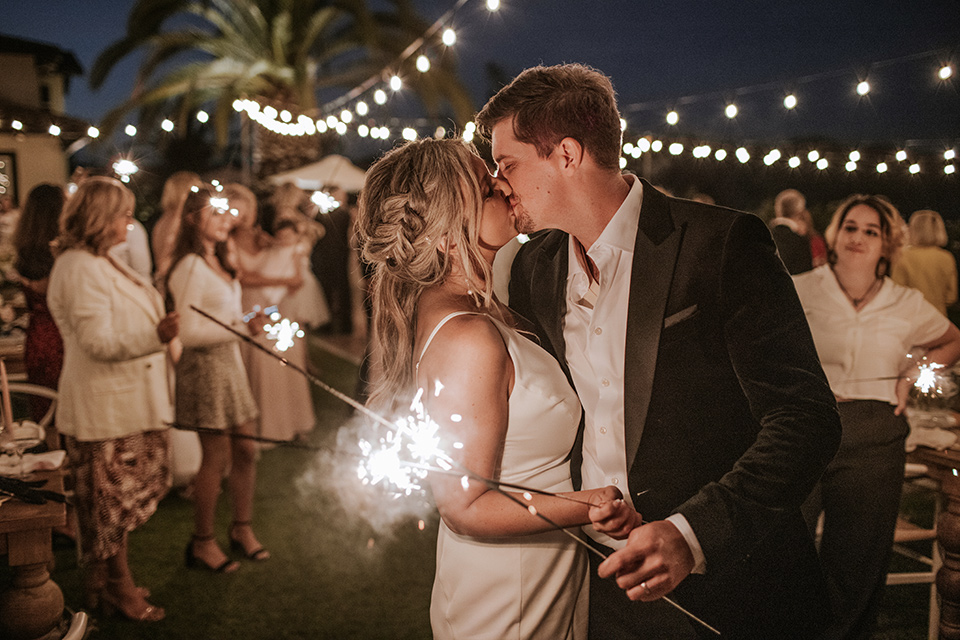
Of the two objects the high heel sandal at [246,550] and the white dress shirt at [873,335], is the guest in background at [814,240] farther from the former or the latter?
the high heel sandal at [246,550]

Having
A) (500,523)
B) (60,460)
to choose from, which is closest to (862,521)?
(500,523)

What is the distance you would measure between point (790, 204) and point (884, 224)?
146cm

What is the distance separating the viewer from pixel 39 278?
3.90 m

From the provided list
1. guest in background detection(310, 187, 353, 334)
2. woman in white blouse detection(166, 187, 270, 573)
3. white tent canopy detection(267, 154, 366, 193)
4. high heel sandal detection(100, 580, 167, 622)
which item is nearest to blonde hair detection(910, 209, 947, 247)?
woman in white blouse detection(166, 187, 270, 573)

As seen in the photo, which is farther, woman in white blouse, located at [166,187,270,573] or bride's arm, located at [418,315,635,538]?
woman in white blouse, located at [166,187,270,573]

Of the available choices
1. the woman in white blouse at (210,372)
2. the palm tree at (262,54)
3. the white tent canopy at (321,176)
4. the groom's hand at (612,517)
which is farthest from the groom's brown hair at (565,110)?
the white tent canopy at (321,176)

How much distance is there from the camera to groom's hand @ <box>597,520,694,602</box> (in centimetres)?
Answer: 134

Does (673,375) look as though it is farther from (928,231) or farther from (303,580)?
(928,231)

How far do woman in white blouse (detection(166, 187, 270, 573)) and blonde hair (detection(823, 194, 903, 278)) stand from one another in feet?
10.0

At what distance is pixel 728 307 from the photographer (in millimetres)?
1531

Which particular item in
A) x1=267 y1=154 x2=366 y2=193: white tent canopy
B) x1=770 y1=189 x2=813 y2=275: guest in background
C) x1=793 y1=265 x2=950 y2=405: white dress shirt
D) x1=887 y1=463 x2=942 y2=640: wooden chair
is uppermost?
x1=267 y1=154 x2=366 y2=193: white tent canopy

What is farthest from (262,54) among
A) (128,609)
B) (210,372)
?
(128,609)

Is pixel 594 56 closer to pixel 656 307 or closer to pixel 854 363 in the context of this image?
pixel 656 307

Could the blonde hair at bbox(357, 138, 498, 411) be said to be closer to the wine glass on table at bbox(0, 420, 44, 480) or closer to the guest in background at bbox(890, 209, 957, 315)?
the wine glass on table at bbox(0, 420, 44, 480)
